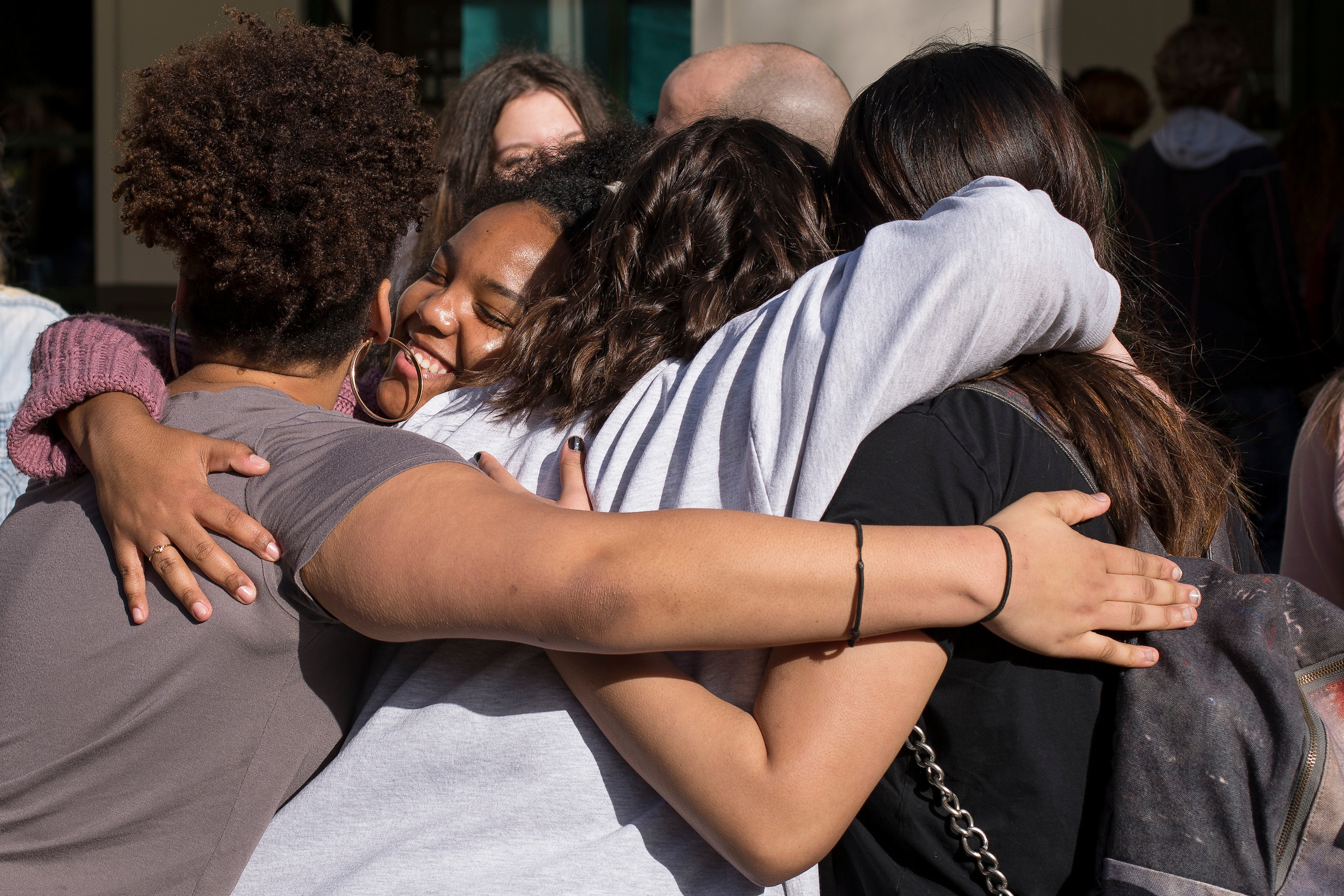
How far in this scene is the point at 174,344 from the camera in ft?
5.35

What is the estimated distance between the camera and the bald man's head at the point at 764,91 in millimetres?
3203

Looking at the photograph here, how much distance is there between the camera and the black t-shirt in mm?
1309

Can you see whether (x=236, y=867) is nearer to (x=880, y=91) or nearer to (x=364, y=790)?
(x=364, y=790)

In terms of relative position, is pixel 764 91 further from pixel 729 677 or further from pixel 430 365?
pixel 729 677

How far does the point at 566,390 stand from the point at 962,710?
29.0 inches

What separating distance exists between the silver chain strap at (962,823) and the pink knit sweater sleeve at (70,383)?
3.62ft

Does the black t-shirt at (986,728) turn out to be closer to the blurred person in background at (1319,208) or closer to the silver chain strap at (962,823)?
the silver chain strap at (962,823)

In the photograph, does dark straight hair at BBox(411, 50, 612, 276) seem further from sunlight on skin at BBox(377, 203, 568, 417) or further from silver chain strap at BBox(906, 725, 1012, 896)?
silver chain strap at BBox(906, 725, 1012, 896)

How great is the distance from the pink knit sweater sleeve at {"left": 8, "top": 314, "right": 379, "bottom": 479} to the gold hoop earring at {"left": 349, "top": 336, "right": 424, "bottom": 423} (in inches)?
10.8

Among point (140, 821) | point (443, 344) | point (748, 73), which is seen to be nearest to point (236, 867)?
point (140, 821)

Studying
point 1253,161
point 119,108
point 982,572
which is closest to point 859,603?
point 982,572

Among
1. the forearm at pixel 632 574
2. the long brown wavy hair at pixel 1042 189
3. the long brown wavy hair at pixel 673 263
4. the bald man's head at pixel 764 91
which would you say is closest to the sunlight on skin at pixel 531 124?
the bald man's head at pixel 764 91

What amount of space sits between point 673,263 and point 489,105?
2206mm

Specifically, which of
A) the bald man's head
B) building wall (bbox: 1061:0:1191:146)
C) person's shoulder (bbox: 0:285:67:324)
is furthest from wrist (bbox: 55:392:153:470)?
building wall (bbox: 1061:0:1191:146)
